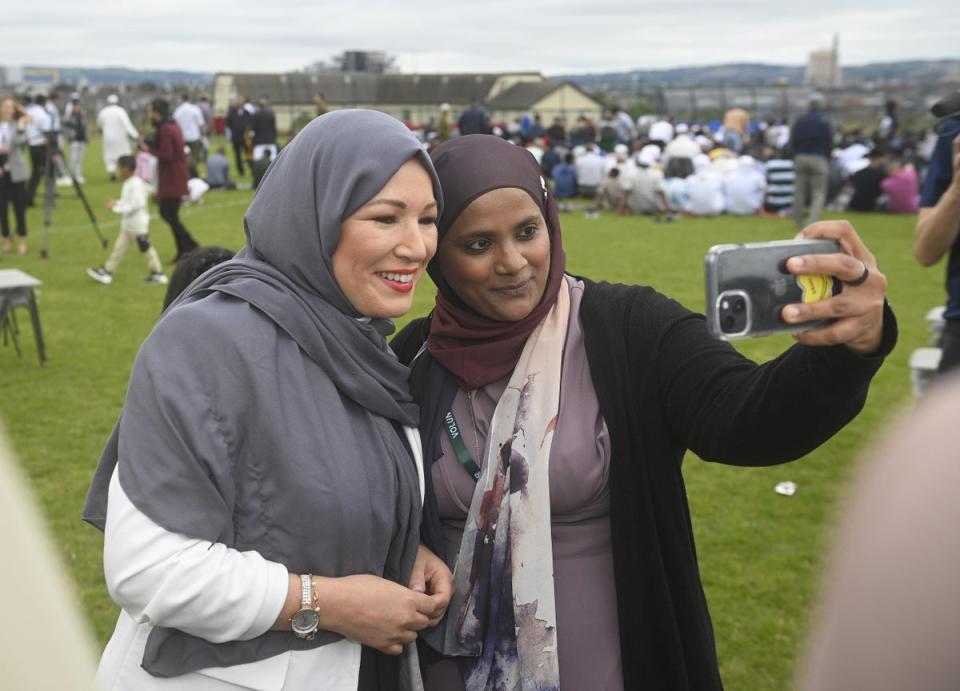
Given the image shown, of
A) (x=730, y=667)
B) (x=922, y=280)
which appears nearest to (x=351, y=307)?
(x=730, y=667)

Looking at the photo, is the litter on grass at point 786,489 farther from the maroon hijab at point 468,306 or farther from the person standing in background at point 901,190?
the person standing in background at point 901,190

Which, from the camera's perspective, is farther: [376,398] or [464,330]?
[464,330]

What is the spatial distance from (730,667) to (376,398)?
9.89 ft

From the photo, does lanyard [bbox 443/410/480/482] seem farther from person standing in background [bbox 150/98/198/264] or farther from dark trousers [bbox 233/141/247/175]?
dark trousers [bbox 233/141/247/175]

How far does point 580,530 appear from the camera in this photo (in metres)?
2.32

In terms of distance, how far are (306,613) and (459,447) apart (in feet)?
1.88

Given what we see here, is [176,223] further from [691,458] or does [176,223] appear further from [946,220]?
[946,220]

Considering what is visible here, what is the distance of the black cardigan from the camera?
216 centimetres

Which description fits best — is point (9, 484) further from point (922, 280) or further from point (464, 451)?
point (922, 280)

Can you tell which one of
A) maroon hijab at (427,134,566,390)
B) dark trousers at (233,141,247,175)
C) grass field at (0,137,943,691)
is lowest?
grass field at (0,137,943,691)

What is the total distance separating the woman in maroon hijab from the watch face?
1.45 feet

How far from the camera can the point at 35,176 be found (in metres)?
18.9

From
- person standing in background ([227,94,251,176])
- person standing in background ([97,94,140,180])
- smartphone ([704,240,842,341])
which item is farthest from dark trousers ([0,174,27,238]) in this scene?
smartphone ([704,240,842,341])

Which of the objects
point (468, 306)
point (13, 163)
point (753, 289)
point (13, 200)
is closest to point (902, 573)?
point (753, 289)
